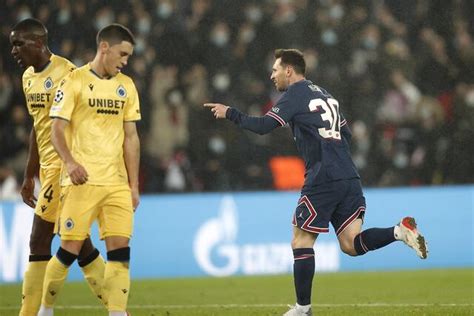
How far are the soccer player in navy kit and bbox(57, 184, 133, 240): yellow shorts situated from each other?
3.81 ft

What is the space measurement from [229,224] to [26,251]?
279cm

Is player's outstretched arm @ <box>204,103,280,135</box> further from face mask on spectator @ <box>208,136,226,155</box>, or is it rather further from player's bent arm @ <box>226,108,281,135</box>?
face mask on spectator @ <box>208,136,226,155</box>

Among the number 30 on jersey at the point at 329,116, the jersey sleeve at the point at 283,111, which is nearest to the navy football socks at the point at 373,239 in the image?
the number 30 on jersey at the point at 329,116

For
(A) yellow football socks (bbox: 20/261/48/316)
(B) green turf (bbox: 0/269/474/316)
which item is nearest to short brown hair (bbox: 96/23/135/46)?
(A) yellow football socks (bbox: 20/261/48/316)

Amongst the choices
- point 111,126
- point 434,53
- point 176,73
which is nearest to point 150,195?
point 176,73

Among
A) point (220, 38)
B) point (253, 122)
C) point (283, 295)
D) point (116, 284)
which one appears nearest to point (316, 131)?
point (253, 122)

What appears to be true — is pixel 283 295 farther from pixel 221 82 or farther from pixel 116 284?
pixel 221 82

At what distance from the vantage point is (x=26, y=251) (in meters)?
13.7

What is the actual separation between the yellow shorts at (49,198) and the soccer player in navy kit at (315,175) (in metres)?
1.32

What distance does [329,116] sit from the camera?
816 cm

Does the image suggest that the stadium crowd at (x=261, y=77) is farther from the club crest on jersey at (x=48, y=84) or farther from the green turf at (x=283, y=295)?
the club crest on jersey at (x=48, y=84)

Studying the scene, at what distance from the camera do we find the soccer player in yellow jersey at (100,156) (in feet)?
23.7

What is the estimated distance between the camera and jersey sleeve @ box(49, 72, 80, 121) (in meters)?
7.18

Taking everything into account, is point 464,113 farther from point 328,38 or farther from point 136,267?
point 136,267
